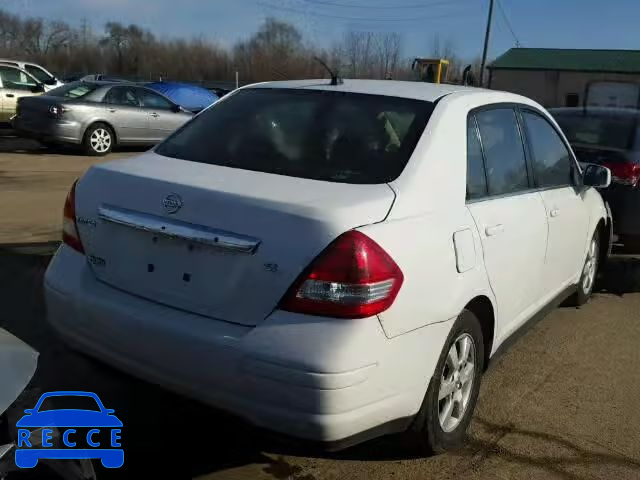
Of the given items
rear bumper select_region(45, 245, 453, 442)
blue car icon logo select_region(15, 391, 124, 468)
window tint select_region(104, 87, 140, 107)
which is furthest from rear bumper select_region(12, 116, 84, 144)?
blue car icon logo select_region(15, 391, 124, 468)

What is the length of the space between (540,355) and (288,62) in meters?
40.9

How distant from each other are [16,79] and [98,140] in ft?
13.6

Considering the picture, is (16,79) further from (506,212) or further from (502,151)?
(506,212)

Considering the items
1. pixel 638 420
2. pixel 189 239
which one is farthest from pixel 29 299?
pixel 638 420

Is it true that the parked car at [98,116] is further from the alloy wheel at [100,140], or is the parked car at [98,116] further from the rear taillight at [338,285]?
the rear taillight at [338,285]

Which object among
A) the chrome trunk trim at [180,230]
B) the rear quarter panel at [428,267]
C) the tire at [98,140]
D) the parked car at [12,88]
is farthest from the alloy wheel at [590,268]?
the parked car at [12,88]

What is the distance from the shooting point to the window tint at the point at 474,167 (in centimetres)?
323

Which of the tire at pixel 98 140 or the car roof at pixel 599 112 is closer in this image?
the car roof at pixel 599 112

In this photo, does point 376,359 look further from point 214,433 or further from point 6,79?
point 6,79

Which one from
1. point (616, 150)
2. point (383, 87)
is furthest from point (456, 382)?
point (616, 150)

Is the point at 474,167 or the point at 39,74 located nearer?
the point at 474,167

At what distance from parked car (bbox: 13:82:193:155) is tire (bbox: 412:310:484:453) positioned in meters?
11.3

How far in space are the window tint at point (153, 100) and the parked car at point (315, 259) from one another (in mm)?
11379

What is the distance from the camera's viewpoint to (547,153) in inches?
170
